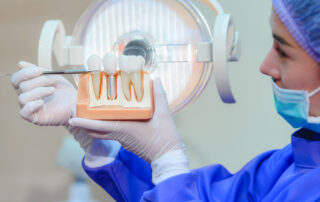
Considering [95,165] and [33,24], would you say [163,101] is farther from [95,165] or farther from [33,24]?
[33,24]

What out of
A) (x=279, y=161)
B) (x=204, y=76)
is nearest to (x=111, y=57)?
(x=204, y=76)

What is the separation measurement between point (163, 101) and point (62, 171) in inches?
37.4

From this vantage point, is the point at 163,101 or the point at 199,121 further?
the point at 199,121

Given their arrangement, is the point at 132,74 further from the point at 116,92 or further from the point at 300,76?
the point at 300,76

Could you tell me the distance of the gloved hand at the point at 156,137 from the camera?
1045mm

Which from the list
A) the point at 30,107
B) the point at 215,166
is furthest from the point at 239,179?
the point at 30,107

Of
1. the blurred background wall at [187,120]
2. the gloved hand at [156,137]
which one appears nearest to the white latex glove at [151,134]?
the gloved hand at [156,137]

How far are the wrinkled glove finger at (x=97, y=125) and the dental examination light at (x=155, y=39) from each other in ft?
0.78

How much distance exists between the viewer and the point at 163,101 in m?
1.09

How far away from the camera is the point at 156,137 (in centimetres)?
107

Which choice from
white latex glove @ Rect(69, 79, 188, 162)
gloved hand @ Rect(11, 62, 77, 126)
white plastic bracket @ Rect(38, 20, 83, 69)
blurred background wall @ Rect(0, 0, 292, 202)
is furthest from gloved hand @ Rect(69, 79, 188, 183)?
blurred background wall @ Rect(0, 0, 292, 202)

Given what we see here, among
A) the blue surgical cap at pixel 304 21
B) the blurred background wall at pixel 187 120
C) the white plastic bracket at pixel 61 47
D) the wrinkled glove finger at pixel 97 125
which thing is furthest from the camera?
the blurred background wall at pixel 187 120

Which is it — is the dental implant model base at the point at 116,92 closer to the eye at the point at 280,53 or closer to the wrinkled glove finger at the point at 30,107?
the wrinkled glove finger at the point at 30,107

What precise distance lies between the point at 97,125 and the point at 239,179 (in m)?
0.44
